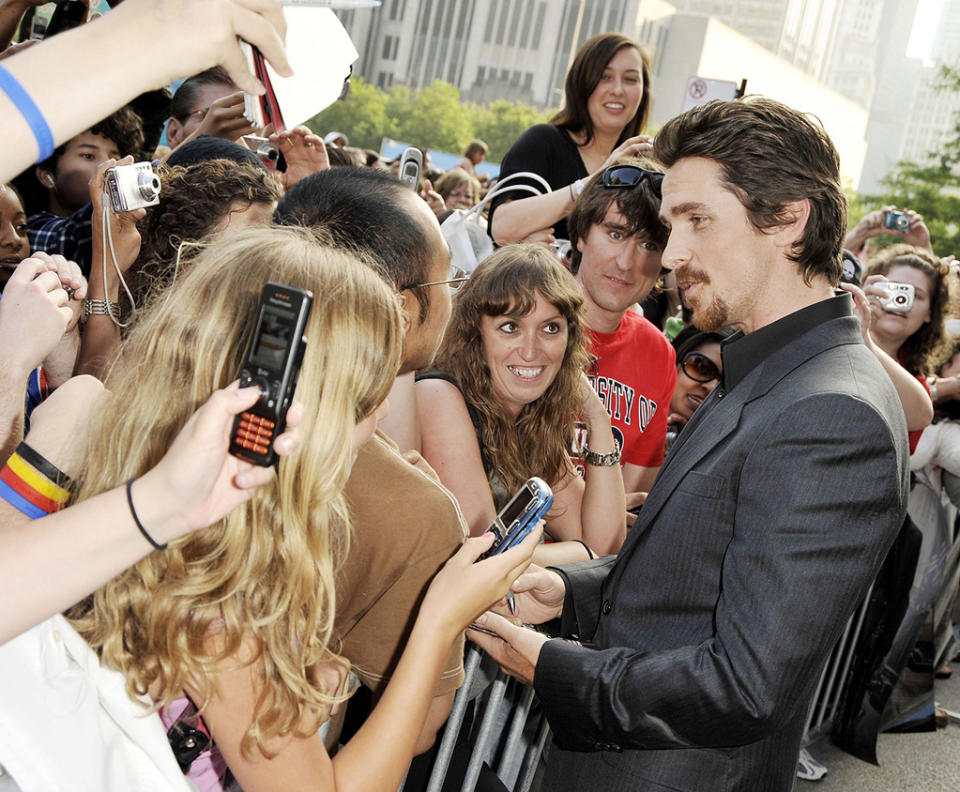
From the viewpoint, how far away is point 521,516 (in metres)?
2.09

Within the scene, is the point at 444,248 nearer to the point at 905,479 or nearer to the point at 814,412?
the point at 814,412

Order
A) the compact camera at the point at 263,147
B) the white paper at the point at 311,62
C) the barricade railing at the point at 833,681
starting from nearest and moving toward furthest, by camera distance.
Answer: the white paper at the point at 311,62 < the compact camera at the point at 263,147 < the barricade railing at the point at 833,681

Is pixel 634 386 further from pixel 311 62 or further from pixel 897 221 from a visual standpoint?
pixel 897 221

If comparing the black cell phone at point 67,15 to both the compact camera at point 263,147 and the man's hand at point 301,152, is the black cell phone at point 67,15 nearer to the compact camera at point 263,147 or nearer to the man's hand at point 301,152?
the compact camera at point 263,147

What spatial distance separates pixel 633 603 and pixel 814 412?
579 mm

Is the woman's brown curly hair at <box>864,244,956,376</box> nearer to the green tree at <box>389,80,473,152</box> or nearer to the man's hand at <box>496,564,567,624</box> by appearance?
the man's hand at <box>496,564,567,624</box>

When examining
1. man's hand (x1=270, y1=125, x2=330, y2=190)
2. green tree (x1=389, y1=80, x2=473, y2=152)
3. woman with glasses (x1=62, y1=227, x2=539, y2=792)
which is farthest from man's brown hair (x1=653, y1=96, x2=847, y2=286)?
green tree (x1=389, y1=80, x2=473, y2=152)

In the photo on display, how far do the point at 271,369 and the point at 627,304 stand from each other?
8.52 ft

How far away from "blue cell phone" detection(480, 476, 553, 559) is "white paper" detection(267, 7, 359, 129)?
0.99 metres

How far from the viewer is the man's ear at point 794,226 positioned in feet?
6.88

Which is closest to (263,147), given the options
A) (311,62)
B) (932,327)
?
(311,62)

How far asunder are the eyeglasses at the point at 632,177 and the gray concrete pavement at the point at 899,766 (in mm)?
2815

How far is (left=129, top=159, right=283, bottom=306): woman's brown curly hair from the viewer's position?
2865 mm

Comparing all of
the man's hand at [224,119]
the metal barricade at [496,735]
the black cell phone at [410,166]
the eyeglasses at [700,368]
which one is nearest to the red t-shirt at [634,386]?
the eyeglasses at [700,368]
